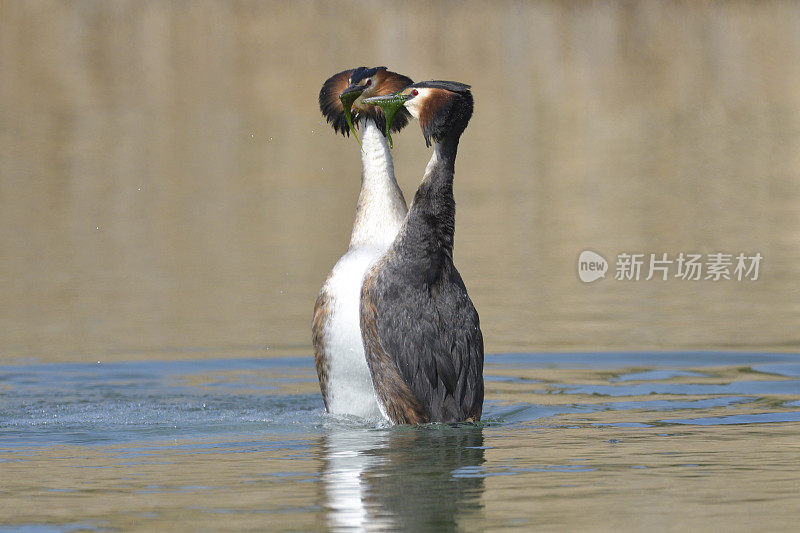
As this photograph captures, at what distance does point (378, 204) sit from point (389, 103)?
766 millimetres

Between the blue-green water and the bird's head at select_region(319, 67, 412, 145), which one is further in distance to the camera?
the bird's head at select_region(319, 67, 412, 145)

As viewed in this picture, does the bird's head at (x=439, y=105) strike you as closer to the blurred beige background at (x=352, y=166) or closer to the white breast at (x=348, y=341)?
the white breast at (x=348, y=341)

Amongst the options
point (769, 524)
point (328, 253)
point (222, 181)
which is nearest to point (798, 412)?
point (769, 524)

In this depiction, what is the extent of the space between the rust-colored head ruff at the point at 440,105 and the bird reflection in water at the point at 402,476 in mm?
1617

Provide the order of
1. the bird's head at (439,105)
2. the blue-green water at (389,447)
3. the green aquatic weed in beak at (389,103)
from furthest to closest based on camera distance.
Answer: the green aquatic weed in beak at (389,103)
the bird's head at (439,105)
the blue-green water at (389,447)

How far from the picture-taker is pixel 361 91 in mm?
9344

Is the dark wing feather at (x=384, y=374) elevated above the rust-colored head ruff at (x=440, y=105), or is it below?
below

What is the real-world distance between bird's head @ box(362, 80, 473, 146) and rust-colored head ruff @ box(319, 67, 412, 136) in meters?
0.76

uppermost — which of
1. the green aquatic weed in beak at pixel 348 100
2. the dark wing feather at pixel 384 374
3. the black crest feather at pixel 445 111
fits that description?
the green aquatic weed in beak at pixel 348 100

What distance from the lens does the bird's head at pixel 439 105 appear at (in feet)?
27.4

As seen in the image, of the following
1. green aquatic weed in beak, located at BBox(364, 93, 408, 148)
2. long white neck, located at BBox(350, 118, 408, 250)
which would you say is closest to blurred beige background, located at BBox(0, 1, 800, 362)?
long white neck, located at BBox(350, 118, 408, 250)

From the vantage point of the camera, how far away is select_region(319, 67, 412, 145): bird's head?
9281mm

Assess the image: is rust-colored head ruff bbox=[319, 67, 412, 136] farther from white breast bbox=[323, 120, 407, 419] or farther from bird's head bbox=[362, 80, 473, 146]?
bird's head bbox=[362, 80, 473, 146]

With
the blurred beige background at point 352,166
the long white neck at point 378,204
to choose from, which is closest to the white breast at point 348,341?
the long white neck at point 378,204
